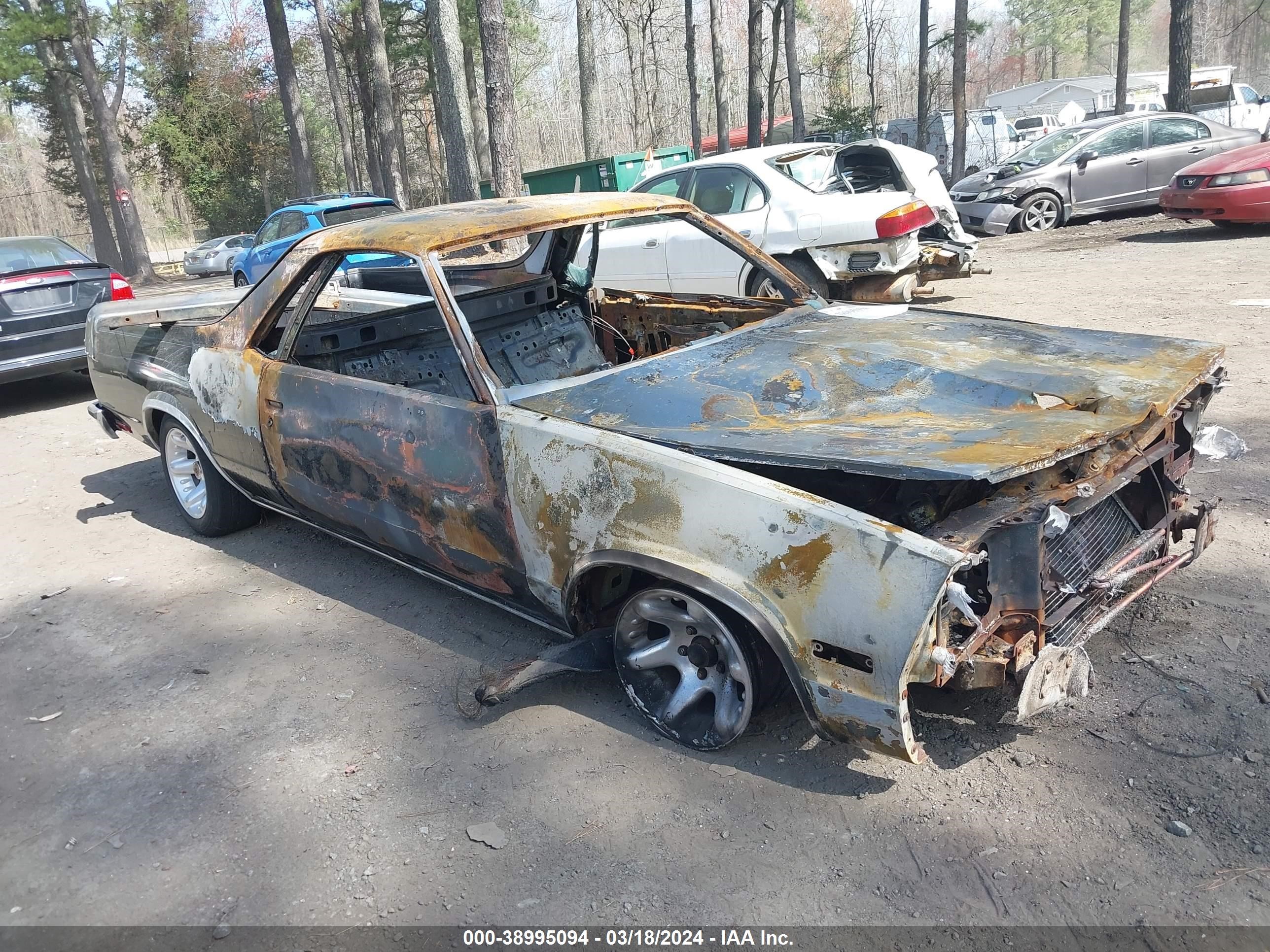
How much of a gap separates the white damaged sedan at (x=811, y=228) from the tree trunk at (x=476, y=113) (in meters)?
17.9

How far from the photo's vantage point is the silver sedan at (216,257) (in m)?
25.2

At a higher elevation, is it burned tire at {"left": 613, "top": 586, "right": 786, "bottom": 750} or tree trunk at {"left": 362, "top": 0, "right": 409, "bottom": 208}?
tree trunk at {"left": 362, "top": 0, "right": 409, "bottom": 208}

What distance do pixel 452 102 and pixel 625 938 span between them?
13256 millimetres

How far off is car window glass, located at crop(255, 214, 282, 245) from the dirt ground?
11801 mm

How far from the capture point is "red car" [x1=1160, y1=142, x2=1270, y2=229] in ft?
34.3

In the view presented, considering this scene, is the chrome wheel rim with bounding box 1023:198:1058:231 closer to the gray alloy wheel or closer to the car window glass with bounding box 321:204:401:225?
the gray alloy wheel

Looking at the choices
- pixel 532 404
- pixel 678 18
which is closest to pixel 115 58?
pixel 678 18

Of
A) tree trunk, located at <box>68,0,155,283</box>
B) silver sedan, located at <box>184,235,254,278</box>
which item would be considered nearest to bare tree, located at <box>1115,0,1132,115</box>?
silver sedan, located at <box>184,235,254,278</box>

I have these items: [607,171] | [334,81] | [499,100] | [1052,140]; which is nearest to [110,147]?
[334,81]

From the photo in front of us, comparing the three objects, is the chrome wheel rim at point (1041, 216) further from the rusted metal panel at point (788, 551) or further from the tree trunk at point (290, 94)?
the tree trunk at point (290, 94)

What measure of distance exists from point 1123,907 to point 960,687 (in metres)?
0.61

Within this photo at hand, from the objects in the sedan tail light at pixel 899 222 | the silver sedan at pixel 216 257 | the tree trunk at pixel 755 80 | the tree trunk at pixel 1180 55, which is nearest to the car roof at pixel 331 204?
the sedan tail light at pixel 899 222

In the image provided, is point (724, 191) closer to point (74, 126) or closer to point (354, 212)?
point (354, 212)

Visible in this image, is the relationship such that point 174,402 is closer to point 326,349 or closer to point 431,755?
point 326,349
